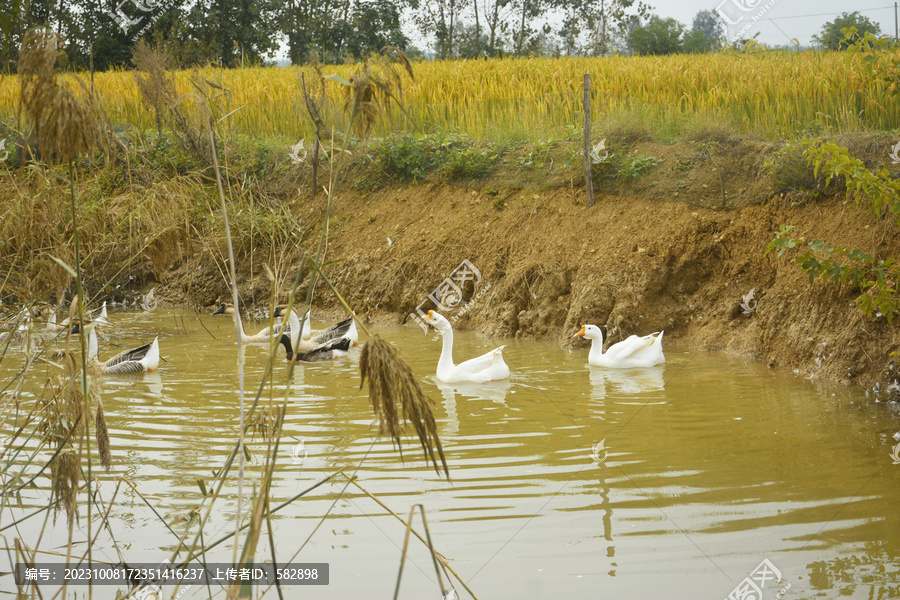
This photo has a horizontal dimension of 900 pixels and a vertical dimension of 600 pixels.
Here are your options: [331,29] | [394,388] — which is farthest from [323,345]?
[331,29]

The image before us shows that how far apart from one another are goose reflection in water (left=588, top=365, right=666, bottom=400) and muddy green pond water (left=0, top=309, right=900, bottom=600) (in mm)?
49

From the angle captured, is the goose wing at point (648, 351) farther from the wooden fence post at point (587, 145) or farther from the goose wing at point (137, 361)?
the goose wing at point (137, 361)

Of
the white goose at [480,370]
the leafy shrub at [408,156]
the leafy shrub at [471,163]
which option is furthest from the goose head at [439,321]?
Answer: the leafy shrub at [408,156]

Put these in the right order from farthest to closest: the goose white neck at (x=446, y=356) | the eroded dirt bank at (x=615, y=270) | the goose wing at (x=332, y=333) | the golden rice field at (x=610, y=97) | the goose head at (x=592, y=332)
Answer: the golden rice field at (x=610, y=97), the goose wing at (x=332, y=333), the goose head at (x=592, y=332), the eroded dirt bank at (x=615, y=270), the goose white neck at (x=446, y=356)

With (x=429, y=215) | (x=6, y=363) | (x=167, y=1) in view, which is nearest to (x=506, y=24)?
(x=167, y=1)

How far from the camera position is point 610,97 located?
14070 millimetres

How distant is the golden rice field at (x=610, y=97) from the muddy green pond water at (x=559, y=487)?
5.21 m

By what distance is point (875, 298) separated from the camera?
21.5 feet

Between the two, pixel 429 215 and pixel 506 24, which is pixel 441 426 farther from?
pixel 506 24

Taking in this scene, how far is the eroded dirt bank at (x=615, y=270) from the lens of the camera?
856cm

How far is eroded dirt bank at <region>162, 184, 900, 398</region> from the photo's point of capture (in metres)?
8.56

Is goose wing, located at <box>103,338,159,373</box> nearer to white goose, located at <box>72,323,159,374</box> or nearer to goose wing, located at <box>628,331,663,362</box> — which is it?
white goose, located at <box>72,323,159,374</box>

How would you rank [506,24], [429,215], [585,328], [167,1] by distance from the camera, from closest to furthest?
[585,328]
[429,215]
[167,1]
[506,24]

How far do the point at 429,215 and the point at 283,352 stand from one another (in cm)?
364
